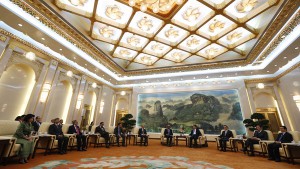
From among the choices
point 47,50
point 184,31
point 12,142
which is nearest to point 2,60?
point 47,50

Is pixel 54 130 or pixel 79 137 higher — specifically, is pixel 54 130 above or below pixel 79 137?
above

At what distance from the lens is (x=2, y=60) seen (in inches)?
214

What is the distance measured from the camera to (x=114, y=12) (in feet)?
18.6

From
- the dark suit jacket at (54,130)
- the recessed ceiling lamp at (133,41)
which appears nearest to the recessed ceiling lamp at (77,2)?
the recessed ceiling lamp at (133,41)

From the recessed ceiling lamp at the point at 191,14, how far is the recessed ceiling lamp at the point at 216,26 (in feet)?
3.08

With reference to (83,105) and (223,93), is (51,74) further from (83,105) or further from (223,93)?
(223,93)

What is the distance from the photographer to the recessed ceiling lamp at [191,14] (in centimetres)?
557

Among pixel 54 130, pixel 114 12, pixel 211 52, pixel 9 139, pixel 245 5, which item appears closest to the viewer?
pixel 9 139

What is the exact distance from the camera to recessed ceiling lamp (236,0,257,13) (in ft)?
16.5

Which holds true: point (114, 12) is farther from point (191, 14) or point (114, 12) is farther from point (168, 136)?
point (168, 136)

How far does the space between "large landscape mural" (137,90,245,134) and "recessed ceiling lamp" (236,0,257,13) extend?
19.8ft

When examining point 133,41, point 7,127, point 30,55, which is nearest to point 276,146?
point 133,41

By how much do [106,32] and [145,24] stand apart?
192 centimetres

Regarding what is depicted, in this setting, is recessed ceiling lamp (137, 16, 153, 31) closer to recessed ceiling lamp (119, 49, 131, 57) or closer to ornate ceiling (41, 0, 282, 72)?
ornate ceiling (41, 0, 282, 72)
